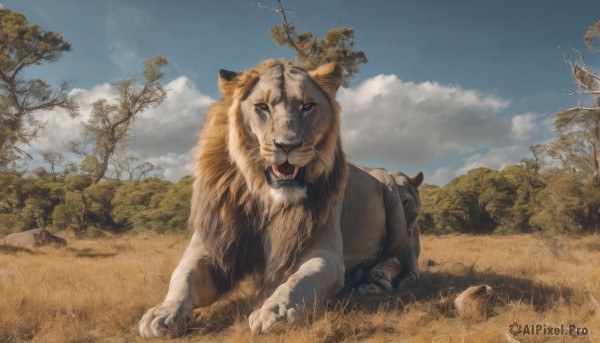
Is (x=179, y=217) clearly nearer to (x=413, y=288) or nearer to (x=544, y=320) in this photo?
(x=413, y=288)

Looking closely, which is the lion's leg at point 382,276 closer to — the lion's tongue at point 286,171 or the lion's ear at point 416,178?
the lion's ear at point 416,178

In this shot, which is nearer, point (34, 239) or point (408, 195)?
point (408, 195)

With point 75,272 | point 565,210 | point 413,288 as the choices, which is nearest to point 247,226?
point 413,288

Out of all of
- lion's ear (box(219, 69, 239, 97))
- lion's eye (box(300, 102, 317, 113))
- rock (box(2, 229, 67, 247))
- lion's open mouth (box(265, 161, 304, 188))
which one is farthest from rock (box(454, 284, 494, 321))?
rock (box(2, 229, 67, 247))

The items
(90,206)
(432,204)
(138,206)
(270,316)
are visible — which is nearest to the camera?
(270,316)

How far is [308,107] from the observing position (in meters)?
3.50

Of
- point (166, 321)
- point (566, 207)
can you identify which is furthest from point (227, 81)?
point (566, 207)

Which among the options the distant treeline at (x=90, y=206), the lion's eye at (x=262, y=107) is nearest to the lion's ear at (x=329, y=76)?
the lion's eye at (x=262, y=107)

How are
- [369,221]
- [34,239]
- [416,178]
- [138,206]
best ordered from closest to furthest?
[369,221], [416,178], [34,239], [138,206]

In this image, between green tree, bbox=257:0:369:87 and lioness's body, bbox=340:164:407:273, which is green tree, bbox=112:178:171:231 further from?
lioness's body, bbox=340:164:407:273

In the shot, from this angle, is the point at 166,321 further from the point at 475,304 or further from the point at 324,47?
the point at 324,47

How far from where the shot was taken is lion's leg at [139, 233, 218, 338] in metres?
2.85

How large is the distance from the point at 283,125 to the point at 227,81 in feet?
2.46

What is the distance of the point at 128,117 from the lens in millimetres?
30531
